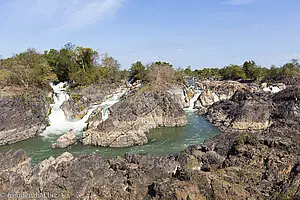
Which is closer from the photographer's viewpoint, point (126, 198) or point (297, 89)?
point (126, 198)

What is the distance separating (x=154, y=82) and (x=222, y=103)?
38.0 ft

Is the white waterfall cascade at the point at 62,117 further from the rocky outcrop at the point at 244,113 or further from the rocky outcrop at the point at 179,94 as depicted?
the rocky outcrop at the point at 244,113

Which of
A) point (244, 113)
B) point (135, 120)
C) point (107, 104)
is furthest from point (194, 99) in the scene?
point (135, 120)

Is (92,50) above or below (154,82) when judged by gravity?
above

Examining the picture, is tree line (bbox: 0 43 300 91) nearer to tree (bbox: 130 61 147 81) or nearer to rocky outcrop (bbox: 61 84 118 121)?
tree (bbox: 130 61 147 81)

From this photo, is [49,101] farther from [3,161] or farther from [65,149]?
[3,161]

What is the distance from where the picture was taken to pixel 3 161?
639 inches

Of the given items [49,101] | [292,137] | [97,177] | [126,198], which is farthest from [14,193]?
[49,101]

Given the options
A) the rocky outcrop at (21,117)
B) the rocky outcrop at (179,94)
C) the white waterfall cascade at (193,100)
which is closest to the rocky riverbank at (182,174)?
the rocky outcrop at (21,117)

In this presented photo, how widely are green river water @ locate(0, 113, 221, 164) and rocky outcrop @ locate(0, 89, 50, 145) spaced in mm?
→ 1233

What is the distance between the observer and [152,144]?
26781mm

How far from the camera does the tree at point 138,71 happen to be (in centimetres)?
5531

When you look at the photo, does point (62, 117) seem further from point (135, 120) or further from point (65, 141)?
point (135, 120)

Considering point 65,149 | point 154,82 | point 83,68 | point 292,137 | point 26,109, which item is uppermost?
point 83,68
